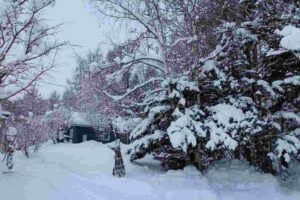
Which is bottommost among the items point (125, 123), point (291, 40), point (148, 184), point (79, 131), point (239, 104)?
point (148, 184)

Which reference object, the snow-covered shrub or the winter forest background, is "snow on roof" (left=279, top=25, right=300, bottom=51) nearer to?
the winter forest background

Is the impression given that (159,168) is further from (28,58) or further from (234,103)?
(28,58)

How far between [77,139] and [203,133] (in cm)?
3277

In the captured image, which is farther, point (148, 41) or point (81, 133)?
point (81, 133)

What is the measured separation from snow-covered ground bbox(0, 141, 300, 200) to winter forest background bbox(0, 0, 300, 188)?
0.49 m

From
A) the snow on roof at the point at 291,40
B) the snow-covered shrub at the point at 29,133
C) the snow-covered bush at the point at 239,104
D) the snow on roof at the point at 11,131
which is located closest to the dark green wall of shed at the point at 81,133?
the snow-covered shrub at the point at 29,133

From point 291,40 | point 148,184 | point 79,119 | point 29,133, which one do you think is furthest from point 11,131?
point 79,119

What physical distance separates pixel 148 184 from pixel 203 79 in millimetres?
3410

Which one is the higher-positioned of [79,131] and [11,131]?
[79,131]

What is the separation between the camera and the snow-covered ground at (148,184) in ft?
25.5

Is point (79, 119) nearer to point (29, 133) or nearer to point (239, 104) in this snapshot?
point (29, 133)

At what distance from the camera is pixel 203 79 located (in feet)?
32.9

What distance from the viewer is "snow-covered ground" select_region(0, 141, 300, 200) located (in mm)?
7785

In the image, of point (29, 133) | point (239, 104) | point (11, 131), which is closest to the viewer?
point (239, 104)
